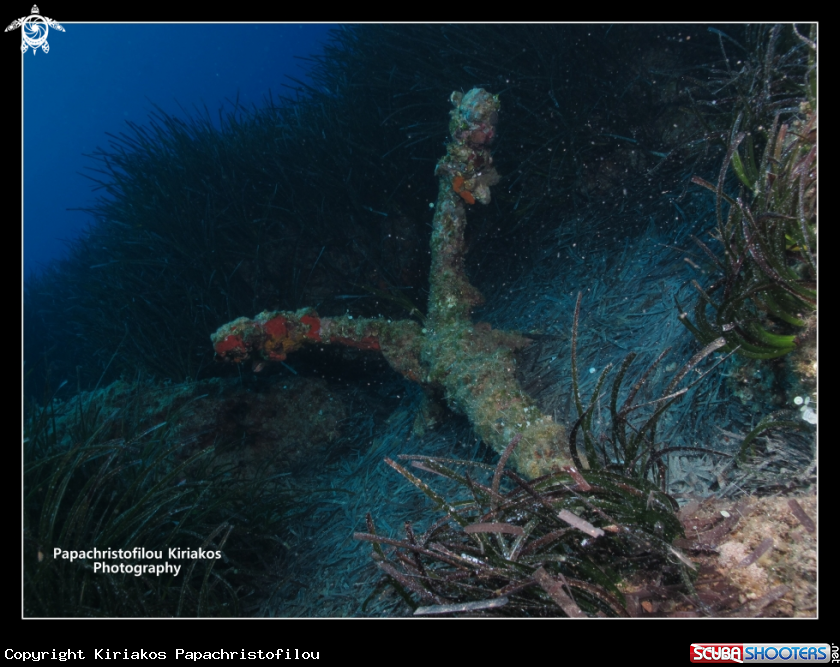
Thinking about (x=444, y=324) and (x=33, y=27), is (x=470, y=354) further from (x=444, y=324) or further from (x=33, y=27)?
(x=33, y=27)

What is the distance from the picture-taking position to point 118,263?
5.78m

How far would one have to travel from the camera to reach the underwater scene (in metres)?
1.57

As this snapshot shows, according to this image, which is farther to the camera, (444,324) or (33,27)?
(444,324)

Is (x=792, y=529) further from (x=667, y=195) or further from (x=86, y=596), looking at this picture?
(x=86, y=596)

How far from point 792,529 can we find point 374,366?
129 inches

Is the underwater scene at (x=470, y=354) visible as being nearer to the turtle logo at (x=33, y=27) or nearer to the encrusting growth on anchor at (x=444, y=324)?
the encrusting growth on anchor at (x=444, y=324)

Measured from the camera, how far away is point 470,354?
272 centimetres

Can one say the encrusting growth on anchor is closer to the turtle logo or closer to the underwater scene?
the underwater scene

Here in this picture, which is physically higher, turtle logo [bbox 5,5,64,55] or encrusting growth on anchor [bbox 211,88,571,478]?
turtle logo [bbox 5,5,64,55]

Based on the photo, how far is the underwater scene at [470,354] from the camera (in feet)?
5.14

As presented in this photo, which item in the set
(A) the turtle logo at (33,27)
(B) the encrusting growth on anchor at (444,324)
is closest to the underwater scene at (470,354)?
(B) the encrusting growth on anchor at (444,324)

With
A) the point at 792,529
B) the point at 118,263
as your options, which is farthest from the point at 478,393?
the point at 118,263

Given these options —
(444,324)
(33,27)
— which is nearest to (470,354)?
(444,324)

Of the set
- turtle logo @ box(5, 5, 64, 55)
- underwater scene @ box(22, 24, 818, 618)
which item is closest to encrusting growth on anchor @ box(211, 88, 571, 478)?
underwater scene @ box(22, 24, 818, 618)
